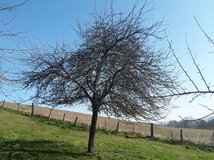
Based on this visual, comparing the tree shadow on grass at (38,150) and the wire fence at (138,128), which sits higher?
the wire fence at (138,128)

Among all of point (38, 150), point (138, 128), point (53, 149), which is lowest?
point (38, 150)

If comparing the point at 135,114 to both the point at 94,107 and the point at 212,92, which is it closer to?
the point at 94,107

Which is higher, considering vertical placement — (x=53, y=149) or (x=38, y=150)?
(x=53, y=149)

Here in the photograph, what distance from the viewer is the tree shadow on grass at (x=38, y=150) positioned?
17.2m

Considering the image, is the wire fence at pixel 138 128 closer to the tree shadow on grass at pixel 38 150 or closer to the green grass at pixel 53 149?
the green grass at pixel 53 149

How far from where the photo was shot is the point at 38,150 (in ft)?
60.9

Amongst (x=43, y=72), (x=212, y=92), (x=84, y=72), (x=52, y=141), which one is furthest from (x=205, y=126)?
(x=52, y=141)

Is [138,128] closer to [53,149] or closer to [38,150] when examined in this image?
[53,149]

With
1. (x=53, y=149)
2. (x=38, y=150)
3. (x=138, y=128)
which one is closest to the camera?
(x=38, y=150)

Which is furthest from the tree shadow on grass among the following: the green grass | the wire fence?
the wire fence

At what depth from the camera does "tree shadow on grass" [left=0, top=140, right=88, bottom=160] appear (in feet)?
56.6

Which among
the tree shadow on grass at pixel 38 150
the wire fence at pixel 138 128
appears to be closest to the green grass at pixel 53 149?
the tree shadow on grass at pixel 38 150

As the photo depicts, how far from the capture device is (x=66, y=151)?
19.0 m

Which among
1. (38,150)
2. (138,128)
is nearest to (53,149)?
(38,150)
